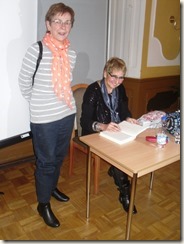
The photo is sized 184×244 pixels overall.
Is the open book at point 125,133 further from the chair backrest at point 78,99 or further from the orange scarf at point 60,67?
the chair backrest at point 78,99

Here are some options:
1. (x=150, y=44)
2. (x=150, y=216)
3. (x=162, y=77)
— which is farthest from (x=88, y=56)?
(x=150, y=216)

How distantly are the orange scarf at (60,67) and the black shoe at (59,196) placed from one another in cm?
83

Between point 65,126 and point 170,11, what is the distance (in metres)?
2.37

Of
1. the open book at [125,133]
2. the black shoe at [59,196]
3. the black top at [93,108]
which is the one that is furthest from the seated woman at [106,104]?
the black shoe at [59,196]

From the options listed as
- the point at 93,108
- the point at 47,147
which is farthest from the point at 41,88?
the point at 93,108

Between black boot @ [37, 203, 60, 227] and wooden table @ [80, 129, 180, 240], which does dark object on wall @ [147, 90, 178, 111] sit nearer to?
wooden table @ [80, 129, 180, 240]

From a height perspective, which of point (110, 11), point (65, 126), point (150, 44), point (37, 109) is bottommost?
point (65, 126)

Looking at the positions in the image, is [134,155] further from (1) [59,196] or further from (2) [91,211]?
(1) [59,196]

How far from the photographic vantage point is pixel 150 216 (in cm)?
188

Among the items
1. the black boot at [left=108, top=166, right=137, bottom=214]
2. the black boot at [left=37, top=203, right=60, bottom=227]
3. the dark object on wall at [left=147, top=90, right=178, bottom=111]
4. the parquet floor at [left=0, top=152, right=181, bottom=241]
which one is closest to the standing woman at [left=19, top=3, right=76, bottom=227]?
the black boot at [left=37, top=203, right=60, bottom=227]

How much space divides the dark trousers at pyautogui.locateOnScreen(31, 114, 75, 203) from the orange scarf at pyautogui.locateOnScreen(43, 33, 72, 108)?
181 millimetres

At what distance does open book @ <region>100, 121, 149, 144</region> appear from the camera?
152 centimetres

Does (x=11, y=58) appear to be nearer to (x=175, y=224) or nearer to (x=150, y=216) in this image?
(x=150, y=216)

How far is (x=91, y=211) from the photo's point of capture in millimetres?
1917
